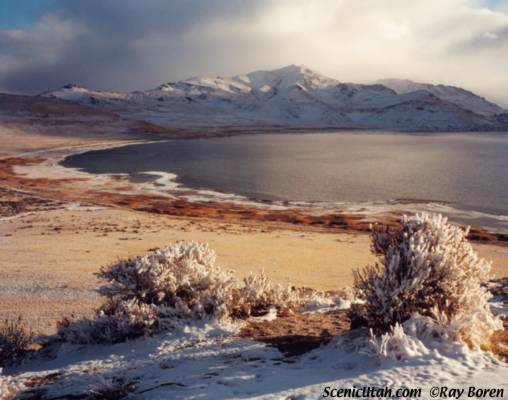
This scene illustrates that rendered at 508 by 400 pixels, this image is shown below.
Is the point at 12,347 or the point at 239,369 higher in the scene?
the point at 239,369

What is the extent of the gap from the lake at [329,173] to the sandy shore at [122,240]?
997cm

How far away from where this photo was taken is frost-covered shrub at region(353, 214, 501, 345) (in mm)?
6105

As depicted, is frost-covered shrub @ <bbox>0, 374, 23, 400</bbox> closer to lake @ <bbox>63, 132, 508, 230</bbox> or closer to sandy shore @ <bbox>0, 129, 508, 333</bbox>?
sandy shore @ <bbox>0, 129, 508, 333</bbox>

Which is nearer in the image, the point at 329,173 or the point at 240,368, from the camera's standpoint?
the point at 240,368

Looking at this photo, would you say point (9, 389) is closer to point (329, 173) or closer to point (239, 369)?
point (239, 369)

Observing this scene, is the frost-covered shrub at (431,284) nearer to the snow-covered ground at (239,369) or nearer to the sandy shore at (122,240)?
the snow-covered ground at (239,369)

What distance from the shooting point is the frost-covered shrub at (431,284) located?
6105 mm

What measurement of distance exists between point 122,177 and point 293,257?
3625 cm

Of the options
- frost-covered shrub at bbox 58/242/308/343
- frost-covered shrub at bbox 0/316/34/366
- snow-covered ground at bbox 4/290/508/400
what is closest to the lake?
frost-covered shrub at bbox 58/242/308/343

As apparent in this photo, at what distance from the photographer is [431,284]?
250 inches

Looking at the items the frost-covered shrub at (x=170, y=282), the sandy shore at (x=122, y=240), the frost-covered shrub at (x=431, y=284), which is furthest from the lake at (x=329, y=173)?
the frost-covered shrub at (x=431, y=284)

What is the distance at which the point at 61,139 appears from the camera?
97.0 m

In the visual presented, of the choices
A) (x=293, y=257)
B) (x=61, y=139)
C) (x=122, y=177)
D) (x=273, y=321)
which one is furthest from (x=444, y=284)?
(x=61, y=139)

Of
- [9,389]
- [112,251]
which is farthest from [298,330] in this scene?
[112,251]
